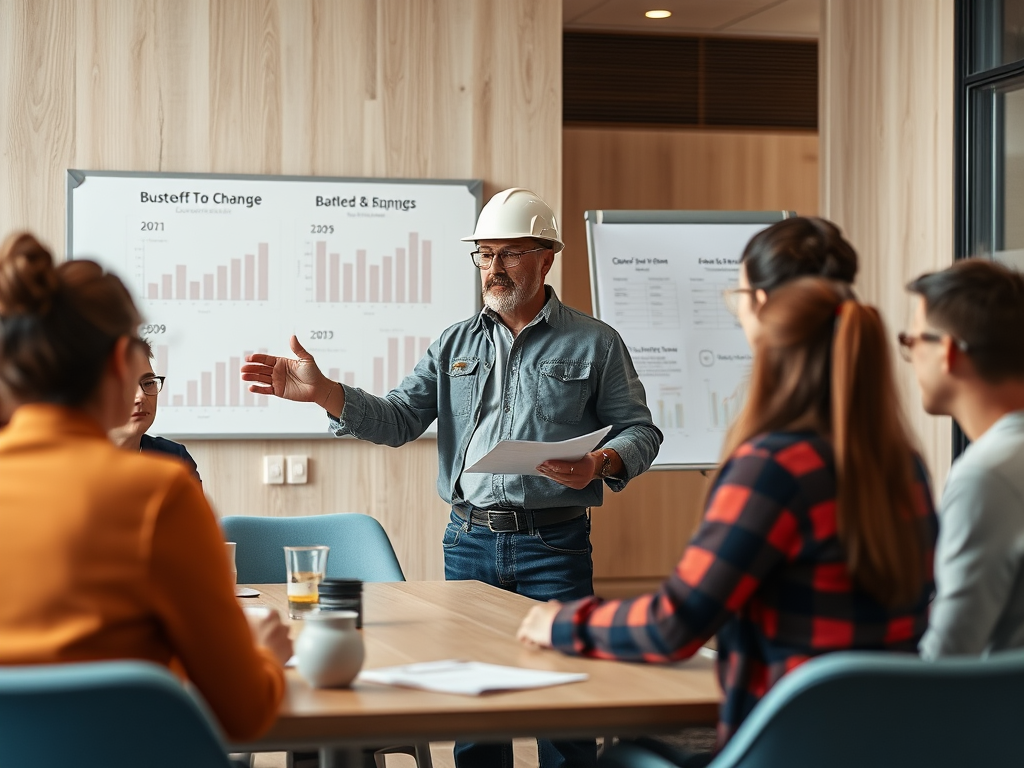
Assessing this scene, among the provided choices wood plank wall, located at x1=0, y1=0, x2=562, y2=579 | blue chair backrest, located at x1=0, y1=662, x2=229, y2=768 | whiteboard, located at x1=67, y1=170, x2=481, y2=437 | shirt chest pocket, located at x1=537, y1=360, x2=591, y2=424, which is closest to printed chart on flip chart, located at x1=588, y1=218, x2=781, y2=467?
wood plank wall, located at x1=0, y1=0, x2=562, y2=579

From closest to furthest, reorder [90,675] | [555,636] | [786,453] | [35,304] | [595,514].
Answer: [90,675]
[35,304]
[786,453]
[555,636]
[595,514]

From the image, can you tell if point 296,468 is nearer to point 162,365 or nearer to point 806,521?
point 162,365

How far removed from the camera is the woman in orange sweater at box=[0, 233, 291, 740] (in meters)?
1.33

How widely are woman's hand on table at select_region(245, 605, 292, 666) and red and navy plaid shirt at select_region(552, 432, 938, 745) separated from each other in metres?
0.54

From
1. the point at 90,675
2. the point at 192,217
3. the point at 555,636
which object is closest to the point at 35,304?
the point at 90,675

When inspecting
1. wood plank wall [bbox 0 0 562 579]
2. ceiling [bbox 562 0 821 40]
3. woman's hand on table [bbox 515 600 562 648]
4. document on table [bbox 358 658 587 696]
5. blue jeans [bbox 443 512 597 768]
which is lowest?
blue jeans [bbox 443 512 597 768]

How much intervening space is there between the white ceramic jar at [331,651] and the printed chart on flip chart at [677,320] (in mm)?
2794

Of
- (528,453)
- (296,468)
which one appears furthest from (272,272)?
(528,453)

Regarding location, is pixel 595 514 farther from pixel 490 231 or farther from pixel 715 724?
pixel 715 724

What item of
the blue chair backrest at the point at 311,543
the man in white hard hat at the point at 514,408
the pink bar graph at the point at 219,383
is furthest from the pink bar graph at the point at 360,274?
the blue chair backrest at the point at 311,543

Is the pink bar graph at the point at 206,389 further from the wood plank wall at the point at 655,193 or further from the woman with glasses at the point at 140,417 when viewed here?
the wood plank wall at the point at 655,193

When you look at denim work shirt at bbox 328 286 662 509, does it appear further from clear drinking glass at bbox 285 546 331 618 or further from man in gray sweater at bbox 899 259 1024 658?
man in gray sweater at bbox 899 259 1024 658

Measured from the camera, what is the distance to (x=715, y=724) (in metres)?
1.60

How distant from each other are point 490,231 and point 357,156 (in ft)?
3.66
